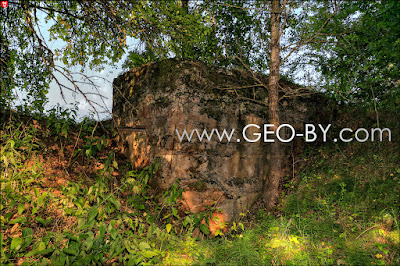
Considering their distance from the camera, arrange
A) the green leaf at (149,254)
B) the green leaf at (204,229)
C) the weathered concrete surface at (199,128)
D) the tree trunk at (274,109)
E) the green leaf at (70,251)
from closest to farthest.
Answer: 1. the green leaf at (70,251)
2. the green leaf at (149,254)
3. the green leaf at (204,229)
4. the weathered concrete surface at (199,128)
5. the tree trunk at (274,109)

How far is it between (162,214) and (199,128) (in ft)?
5.19

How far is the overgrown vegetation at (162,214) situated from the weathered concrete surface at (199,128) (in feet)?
1.06

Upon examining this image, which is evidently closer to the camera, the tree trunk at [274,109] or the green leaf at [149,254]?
the green leaf at [149,254]

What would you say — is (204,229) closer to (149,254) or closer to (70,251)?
(149,254)

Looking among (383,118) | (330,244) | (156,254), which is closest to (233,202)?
(330,244)

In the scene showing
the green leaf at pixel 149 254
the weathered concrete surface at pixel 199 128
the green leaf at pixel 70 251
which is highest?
the weathered concrete surface at pixel 199 128

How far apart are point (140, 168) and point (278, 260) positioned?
2.90 m

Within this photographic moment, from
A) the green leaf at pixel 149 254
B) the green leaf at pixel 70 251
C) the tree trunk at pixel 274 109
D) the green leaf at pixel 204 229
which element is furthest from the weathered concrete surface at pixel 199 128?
the green leaf at pixel 70 251

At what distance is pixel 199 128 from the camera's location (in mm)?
4500

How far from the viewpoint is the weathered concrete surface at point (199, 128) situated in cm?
440

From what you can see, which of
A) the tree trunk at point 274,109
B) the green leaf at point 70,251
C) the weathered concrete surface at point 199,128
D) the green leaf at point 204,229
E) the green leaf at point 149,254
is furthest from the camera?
the tree trunk at point 274,109

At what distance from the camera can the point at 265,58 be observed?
6746 mm

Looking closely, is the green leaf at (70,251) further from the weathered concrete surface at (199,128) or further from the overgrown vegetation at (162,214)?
the weathered concrete surface at (199,128)

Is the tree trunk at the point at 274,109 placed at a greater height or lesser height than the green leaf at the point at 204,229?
greater
